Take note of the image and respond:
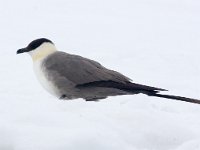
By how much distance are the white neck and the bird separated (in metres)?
0.24

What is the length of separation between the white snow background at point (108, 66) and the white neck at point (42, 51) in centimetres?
42

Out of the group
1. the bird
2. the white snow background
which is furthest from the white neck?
the white snow background

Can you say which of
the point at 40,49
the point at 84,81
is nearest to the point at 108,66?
the point at 40,49

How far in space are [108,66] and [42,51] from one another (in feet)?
12.6

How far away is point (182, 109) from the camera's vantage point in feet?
25.2

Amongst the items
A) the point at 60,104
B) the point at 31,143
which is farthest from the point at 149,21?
the point at 31,143

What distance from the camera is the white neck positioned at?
8.20 metres

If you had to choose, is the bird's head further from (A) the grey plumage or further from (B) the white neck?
(A) the grey plumage

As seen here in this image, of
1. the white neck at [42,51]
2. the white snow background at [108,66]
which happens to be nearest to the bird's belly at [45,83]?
the white snow background at [108,66]

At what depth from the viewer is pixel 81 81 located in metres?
7.75

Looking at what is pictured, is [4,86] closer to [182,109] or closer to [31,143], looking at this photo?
[182,109]

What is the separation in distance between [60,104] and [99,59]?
626cm

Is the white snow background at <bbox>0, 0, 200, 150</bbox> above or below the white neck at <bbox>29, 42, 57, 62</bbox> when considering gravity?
below

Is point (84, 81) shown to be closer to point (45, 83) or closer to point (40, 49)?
point (45, 83)
